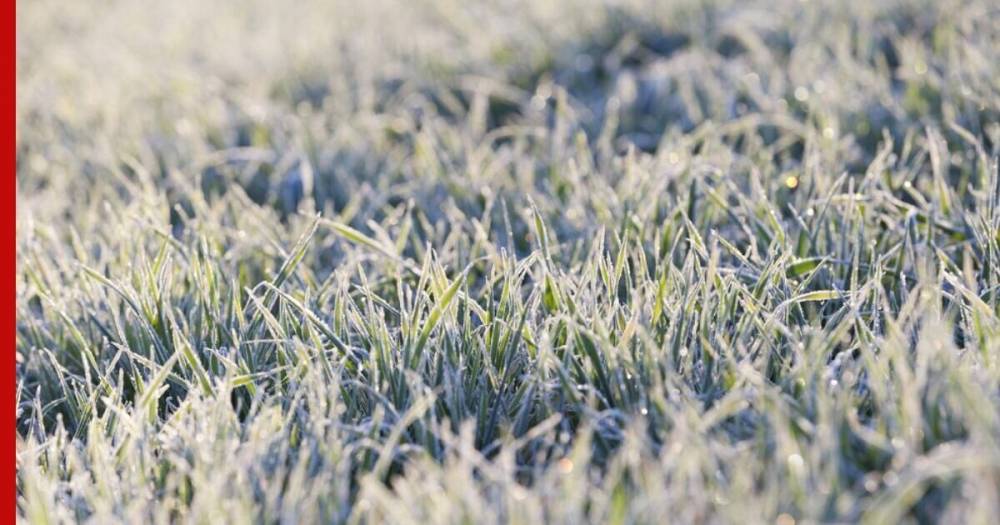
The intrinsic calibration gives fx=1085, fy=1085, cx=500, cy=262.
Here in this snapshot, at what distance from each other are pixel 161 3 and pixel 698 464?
4922 mm

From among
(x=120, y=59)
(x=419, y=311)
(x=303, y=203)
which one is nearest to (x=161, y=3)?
(x=120, y=59)

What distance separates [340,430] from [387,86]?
7.54 feet

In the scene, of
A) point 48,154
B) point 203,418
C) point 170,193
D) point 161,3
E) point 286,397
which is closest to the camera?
point 203,418

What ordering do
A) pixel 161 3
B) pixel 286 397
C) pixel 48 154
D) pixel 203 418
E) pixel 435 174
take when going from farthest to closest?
pixel 161 3
pixel 48 154
pixel 435 174
pixel 286 397
pixel 203 418

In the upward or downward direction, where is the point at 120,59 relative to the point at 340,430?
upward

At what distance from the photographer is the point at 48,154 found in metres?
3.38

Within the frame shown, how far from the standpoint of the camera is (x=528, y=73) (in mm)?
3631

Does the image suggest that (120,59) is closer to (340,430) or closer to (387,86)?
(387,86)

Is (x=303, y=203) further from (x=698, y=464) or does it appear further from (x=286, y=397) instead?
(x=698, y=464)

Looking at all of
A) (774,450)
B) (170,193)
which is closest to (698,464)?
(774,450)

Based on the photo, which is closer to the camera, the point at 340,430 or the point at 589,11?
the point at 340,430

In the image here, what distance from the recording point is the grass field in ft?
4.50

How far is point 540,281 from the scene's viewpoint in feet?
6.04

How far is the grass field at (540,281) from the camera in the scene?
137cm
